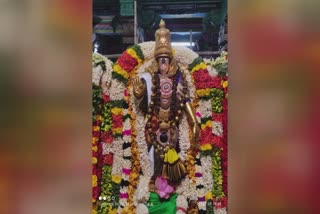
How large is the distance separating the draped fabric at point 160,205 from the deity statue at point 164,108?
5 centimetres

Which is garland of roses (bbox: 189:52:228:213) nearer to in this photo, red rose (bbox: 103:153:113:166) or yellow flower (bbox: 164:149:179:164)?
yellow flower (bbox: 164:149:179:164)

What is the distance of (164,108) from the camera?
208cm

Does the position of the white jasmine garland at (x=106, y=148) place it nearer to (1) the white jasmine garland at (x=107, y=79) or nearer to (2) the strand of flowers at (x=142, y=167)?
(2) the strand of flowers at (x=142, y=167)

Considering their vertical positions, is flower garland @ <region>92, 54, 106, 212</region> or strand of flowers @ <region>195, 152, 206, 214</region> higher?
flower garland @ <region>92, 54, 106, 212</region>

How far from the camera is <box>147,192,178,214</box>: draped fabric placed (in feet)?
6.81

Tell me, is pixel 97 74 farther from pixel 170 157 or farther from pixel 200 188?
pixel 200 188

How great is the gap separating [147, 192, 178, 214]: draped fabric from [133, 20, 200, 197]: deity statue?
0.05m

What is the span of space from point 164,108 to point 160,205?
1.51 ft

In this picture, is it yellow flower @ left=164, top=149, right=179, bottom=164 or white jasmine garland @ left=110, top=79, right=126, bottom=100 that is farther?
white jasmine garland @ left=110, top=79, right=126, bottom=100

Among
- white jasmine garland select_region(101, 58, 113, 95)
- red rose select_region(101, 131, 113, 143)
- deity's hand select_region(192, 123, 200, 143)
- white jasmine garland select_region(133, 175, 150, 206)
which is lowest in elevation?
white jasmine garland select_region(133, 175, 150, 206)

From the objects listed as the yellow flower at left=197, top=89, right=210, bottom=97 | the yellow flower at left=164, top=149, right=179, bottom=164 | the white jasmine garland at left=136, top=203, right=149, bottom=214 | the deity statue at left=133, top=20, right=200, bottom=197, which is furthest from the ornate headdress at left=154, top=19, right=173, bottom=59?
the white jasmine garland at left=136, top=203, right=149, bottom=214

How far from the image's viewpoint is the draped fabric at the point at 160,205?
6.81 ft
